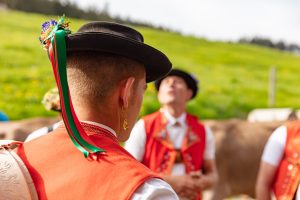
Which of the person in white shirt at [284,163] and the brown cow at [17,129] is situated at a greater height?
the person in white shirt at [284,163]

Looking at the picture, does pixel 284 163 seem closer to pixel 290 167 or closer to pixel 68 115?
pixel 290 167

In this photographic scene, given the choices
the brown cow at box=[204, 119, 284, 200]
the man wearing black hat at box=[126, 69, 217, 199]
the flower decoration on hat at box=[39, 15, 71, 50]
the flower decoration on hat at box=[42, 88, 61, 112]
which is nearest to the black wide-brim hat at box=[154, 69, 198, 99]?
the man wearing black hat at box=[126, 69, 217, 199]

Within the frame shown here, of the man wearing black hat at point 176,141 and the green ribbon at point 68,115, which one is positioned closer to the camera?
the green ribbon at point 68,115

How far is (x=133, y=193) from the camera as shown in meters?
1.71

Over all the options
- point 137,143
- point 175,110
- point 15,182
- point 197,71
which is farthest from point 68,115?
point 197,71

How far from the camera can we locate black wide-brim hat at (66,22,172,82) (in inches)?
75.9

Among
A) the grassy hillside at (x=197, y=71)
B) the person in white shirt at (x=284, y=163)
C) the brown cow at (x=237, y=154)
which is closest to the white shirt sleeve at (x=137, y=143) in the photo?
the person in white shirt at (x=284, y=163)

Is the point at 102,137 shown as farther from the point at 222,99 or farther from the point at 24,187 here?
the point at 222,99

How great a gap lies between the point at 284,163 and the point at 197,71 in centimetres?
1872

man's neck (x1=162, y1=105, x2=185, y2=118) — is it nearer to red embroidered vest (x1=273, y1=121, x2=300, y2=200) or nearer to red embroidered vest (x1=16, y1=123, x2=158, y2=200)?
red embroidered vest (x1=273, y1=121, x2=300, y2=200)

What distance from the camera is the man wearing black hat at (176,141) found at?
14.5 ft

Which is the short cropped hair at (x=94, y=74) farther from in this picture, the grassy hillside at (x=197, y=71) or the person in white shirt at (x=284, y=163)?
the grassy hillside at (x=197, y=71)

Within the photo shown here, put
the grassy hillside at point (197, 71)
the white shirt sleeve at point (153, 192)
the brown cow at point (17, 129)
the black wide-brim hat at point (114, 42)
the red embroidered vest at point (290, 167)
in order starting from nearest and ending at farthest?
the white shirt sleeve at point (153, 192) < the black wide-brim hat at point (114, 42) < the red embroidered vest at point (290, 167) < the brown cow at point (17, 129) < the grassy hillside at point (197, 71)

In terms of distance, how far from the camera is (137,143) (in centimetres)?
441
